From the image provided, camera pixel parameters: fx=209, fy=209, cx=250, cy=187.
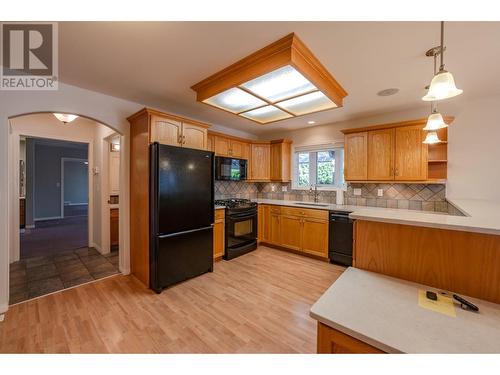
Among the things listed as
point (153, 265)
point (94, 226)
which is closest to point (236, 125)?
point (153, 265)

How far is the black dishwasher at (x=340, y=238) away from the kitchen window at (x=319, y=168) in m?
0.87

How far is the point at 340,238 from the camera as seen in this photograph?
3.24 m

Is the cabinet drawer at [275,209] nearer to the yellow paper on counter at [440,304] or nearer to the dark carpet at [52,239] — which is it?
the yellow paper on counter at [440,304]

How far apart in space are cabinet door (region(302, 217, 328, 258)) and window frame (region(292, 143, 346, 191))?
0.84m

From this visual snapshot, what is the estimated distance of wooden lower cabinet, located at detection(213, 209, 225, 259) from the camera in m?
3.34

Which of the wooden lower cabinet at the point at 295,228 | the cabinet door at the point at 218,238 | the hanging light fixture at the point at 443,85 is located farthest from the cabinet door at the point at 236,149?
the hanging light fixture at the point at 443,85

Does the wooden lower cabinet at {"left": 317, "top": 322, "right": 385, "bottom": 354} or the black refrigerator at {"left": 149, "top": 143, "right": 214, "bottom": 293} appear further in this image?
the black refrigerator at {"left": 149, "top": 143, "right": 214, "bottom": 293}

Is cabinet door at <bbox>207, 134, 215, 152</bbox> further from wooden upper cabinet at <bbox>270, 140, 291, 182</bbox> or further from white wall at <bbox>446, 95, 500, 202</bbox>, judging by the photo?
white wall at <bbox>446, 95, 500, 202</bbox>

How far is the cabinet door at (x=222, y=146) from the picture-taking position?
3760 mm

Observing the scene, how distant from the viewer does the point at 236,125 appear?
4.17m

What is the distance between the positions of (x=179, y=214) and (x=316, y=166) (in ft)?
9.59

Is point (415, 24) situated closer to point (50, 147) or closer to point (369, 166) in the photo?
point (369, 166)

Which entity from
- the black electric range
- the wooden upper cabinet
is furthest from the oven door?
the wooden upper cabinet

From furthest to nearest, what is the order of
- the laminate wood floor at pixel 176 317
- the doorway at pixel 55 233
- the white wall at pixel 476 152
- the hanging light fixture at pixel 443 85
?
the doorway at pixel 55 233 → the white wall at pixel 476 152 → the laminate wood floor at pixel 176 317 → the hanging light fixture at pixel 443 85
